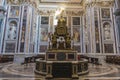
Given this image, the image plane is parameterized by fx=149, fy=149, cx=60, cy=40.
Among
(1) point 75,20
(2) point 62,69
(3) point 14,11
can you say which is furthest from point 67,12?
(2) point 62,69

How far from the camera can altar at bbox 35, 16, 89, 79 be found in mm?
6812

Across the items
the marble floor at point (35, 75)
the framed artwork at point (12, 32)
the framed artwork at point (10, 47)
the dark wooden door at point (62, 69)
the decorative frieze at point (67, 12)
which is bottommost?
the marble floor at point (35, 75)

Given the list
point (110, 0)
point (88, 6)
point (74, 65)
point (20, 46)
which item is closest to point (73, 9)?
point (88, 6)

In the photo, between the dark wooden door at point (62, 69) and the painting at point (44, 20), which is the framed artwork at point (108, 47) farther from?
the dark wooden door at point (62, 69)

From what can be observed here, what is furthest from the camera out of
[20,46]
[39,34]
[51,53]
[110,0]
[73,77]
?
[39,34]

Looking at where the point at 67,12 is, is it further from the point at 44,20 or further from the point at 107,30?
the point at 107,30

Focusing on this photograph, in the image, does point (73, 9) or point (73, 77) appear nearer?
point (73, 77)

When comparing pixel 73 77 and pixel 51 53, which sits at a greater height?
pixel 51 53

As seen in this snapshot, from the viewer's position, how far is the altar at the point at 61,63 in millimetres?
6812

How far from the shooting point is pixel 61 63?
726 centimetres

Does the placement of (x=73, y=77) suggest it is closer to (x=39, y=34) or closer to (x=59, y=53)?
(x=59, y=53)

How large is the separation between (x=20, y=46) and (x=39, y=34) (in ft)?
14.9

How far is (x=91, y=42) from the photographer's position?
1898 centimetres

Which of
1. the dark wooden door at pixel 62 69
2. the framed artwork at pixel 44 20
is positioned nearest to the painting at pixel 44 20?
the framed artwork at pixel 44 20
